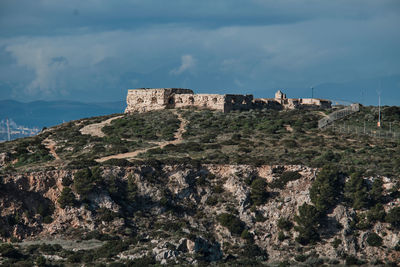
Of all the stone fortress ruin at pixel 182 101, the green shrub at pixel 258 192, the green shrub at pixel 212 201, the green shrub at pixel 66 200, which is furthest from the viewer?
the stone fortress ruin at pixel 182 101

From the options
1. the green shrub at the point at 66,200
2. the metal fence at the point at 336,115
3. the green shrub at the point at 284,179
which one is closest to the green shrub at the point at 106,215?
the green shrub at the point at 66,200

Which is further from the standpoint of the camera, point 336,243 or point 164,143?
point 164,143

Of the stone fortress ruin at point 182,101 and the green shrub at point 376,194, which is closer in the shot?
the green shrub at point 376,194

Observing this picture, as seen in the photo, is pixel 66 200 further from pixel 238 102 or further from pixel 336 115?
pixel 336 115

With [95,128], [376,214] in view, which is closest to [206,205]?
[376,214]

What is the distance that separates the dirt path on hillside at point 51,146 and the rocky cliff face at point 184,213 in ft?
42.0

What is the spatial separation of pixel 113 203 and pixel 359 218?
2295cm

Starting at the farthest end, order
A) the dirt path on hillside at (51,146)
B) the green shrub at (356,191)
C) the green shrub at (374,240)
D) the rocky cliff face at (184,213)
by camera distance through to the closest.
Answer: the dirt path on hillside at (51,146), the green shrub at (356,191), the green shrub at (374,240), the rocky cliff face at (184,213)

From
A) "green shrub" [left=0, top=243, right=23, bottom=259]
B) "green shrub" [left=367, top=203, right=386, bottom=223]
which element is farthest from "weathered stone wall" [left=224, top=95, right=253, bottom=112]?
"green shrub" [left=0, top=243, right=23, bottom=259]

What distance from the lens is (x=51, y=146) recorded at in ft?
271

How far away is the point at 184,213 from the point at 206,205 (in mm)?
2491

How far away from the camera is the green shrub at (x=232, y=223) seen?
63.3 m

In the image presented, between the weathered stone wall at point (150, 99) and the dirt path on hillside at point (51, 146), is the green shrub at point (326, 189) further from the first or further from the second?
the weathered stone wall at point (150, 99)

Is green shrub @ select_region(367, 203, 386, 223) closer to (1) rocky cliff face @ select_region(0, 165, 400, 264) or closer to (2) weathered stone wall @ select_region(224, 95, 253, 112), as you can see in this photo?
(1) rocky cliff face @ select_region(0, 165, 400, 264)
